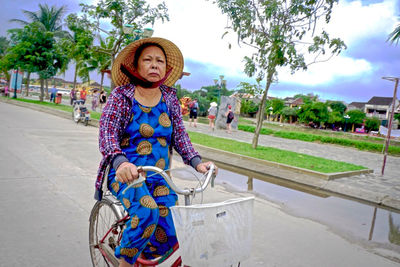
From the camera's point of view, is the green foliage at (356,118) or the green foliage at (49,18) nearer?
the green foliage at (49,18)

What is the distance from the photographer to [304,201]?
602 centimetres

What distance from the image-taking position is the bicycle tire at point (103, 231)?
2.30 metres

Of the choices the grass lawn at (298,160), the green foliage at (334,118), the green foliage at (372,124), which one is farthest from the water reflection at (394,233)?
the green foliage at (372,124)

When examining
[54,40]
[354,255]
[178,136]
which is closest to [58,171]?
[178,136]

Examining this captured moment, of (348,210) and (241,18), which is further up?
(241,18)

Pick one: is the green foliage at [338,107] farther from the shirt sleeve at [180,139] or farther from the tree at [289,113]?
the shirt sleeve at [180,139]

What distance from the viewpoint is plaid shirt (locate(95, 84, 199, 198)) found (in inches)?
77.3

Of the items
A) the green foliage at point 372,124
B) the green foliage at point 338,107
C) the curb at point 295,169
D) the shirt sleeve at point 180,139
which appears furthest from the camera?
the green foliage at point 338,107

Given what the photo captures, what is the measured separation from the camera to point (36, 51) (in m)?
27.2

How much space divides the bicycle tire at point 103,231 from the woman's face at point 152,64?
2.98 feet

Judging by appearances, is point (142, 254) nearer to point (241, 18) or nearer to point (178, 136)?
point (178, 136)

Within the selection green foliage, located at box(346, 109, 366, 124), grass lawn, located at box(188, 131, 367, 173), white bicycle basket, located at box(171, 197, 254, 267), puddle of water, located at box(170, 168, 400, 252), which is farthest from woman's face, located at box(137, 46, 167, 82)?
green foliage, located at box(346, 109, 366, 124)

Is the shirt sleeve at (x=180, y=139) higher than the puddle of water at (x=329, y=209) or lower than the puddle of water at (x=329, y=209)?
higher

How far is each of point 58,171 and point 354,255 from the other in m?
4.88
